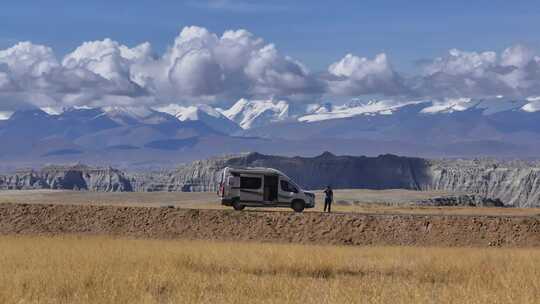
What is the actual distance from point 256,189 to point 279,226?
4.78m

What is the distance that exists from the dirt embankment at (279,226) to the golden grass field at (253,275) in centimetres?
815

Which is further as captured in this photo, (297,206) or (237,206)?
(297,206)

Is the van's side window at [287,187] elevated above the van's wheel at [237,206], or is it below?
above

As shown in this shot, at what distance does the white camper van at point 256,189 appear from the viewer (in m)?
44.4

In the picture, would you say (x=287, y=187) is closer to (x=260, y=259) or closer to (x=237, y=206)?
(x=237, y=206)

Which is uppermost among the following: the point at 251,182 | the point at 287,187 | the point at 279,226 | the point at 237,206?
the point at 251,182

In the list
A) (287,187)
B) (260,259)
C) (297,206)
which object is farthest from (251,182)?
(260,259)

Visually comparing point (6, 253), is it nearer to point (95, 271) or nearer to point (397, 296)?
point (95, 271)

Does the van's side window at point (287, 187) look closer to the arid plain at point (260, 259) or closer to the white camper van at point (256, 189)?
the white camper van at point (256, 189)

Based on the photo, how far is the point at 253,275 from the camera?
72.0 feet

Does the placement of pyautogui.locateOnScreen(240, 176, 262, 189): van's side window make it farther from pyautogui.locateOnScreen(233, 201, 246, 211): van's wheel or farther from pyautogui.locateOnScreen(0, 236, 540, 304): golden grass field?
pyautogui.locateOnScreen(0, 236, 540, 304): golden grass field

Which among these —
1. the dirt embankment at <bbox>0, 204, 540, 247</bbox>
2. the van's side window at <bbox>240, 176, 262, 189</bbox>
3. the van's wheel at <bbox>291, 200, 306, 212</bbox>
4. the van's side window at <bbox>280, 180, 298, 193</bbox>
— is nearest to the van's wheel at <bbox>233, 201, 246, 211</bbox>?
the van's side window at <bbox>240, 176, 262, 189</bbox>

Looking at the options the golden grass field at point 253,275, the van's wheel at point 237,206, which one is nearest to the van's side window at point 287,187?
the van's wheel at point 237,206

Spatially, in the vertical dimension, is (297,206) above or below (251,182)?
below
